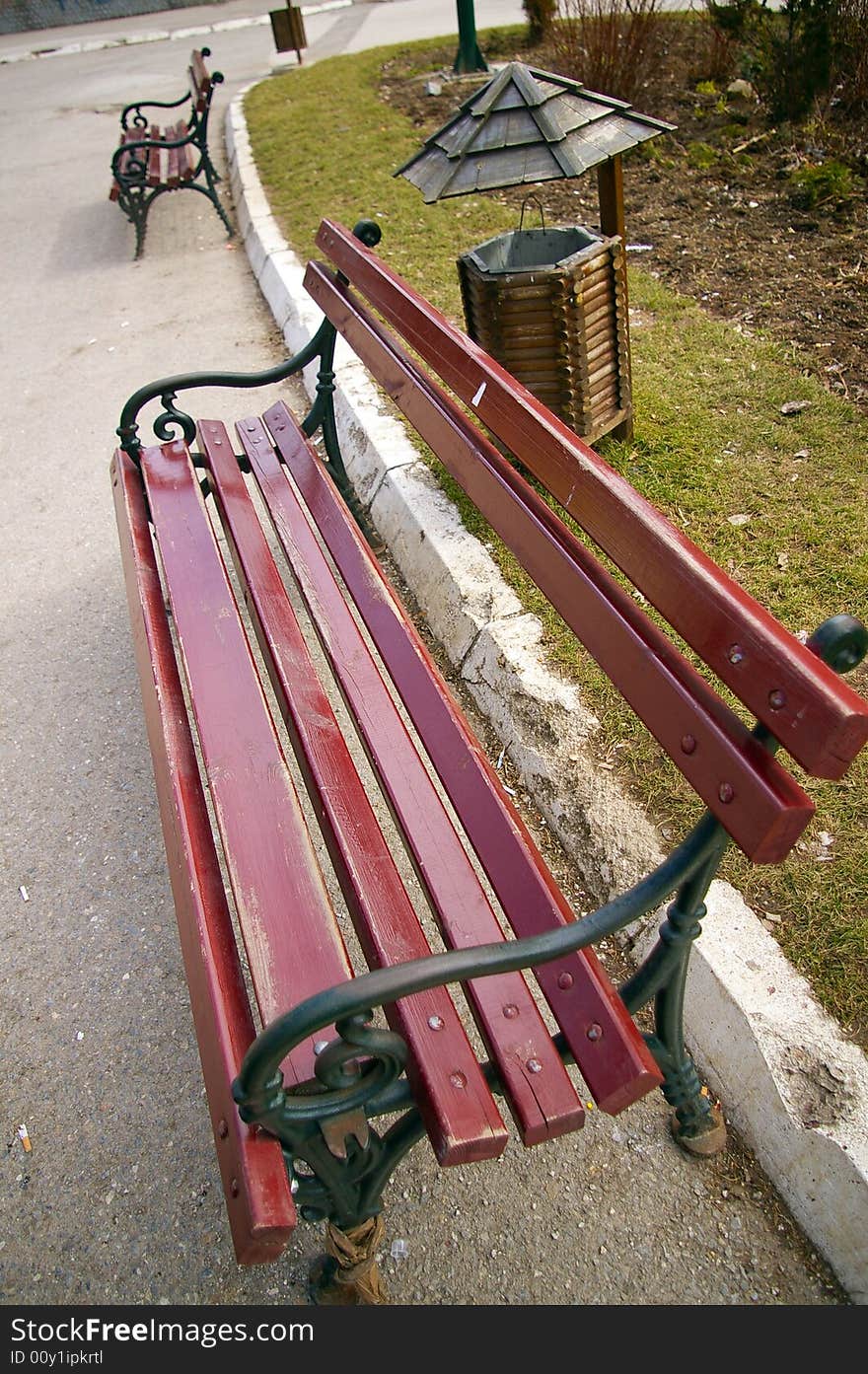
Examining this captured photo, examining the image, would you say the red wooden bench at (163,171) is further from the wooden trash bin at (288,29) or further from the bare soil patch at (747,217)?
the wooden trash bin at (288,29)

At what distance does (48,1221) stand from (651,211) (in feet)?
18.8

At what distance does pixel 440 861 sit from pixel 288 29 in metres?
11.8

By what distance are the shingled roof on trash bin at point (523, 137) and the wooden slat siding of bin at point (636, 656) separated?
892 millimetres

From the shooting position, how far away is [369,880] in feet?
5.94

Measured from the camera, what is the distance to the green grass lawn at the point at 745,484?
216 centimetres

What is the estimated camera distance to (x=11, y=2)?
61.7 ft

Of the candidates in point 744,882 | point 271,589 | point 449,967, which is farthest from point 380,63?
point 449,967

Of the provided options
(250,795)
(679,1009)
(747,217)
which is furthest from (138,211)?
(679,1009)

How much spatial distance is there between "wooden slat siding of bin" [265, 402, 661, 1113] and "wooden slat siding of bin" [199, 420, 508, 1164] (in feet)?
0.50

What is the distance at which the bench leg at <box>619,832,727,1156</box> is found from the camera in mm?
1561

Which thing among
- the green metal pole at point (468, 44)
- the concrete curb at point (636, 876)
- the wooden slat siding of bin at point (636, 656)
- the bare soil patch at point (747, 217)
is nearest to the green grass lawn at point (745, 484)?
the concrete curb at point (636, 876)

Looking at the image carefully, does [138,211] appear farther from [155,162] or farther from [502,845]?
[502,845]

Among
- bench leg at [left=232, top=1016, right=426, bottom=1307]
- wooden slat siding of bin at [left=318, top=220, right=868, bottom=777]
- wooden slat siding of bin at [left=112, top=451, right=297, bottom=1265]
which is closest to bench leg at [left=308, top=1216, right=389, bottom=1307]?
bench leg at [left=232, top=1016, right=426, bottom=1307]

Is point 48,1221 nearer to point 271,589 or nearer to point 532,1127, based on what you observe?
point 532,1127
